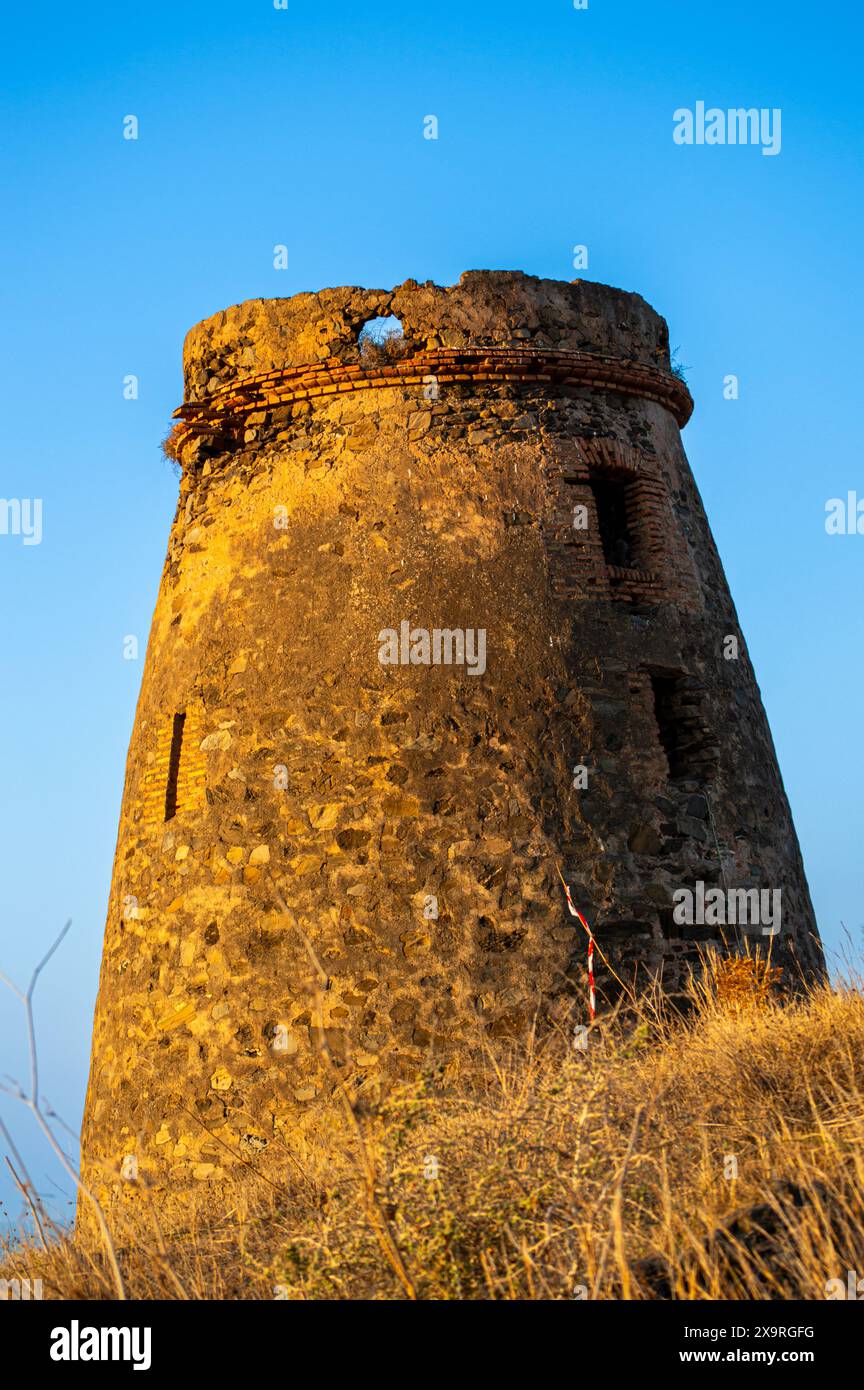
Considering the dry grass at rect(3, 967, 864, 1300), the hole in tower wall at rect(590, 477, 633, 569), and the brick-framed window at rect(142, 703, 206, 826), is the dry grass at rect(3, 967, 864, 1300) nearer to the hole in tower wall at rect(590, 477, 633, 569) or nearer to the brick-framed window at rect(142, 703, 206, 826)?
the brick-framed window at rect(142, 703, 206, 826)

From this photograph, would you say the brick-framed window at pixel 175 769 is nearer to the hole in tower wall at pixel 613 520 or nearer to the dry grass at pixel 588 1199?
the hole in tower wall at pixel 613 520

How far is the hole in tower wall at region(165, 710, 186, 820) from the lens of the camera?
10.1m

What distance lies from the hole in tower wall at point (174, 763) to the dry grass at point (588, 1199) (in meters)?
3.73

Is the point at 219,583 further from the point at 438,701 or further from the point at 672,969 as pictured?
the point at 672,969

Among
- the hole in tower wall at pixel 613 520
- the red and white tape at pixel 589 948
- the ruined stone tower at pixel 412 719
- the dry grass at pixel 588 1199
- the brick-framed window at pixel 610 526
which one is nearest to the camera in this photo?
the dry grass at pixel 588 1199

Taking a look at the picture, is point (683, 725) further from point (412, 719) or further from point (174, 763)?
point (174, 763)

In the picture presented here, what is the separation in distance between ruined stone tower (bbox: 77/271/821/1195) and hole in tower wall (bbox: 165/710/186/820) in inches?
0.9

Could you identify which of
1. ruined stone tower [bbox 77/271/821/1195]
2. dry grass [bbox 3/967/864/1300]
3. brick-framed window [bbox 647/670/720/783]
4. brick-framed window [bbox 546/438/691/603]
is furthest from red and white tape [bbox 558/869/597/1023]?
brick-framed window [bbox 546/438/691/603]

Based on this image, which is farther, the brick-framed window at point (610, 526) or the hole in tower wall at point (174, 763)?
the hole in tower wall at point (174, 763)

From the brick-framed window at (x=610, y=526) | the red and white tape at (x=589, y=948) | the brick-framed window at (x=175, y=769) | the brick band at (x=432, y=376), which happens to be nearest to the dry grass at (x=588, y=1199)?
the red and white tape at (x=589, y=948)

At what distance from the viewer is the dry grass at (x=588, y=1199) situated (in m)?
4.71

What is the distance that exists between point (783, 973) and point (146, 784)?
4.95m

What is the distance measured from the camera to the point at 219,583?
1040 cm

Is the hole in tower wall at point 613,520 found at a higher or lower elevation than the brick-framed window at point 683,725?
higher
